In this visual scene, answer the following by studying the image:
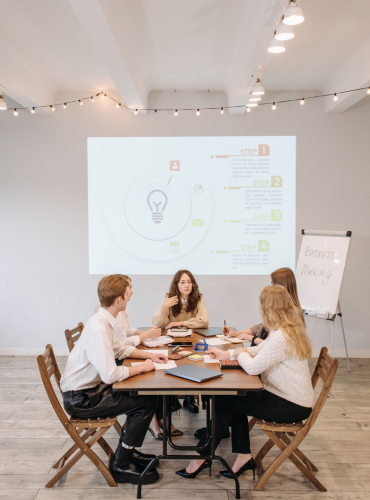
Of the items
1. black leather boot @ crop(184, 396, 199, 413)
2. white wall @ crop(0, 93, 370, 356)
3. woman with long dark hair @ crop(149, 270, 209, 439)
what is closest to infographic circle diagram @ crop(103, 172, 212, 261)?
white wall @ crop(0, 93, 370, 356)

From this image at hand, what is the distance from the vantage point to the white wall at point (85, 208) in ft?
15.8

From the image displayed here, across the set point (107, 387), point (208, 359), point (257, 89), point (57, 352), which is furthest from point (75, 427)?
point (257, 89)

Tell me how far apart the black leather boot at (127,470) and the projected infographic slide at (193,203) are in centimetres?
268

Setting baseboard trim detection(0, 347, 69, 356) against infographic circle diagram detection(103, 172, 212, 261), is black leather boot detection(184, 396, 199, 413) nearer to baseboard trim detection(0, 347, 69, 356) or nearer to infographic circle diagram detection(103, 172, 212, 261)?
infographic circle diagram detection(103, 172, 212, 261)

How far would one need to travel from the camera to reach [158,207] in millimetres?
4848

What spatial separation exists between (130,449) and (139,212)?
3.04 m

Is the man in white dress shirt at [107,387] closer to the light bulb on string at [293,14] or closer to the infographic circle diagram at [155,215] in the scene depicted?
the light bulb on string at [293,14]

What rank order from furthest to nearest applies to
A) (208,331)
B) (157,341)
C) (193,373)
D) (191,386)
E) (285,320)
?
(208,331) < (157,341) < (285,320) < (193,373) < (191,386)

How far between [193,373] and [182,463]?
85 centimetres

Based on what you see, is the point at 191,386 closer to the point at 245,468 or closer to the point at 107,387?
the point at 107,387

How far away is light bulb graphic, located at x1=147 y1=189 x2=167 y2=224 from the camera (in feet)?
15.9

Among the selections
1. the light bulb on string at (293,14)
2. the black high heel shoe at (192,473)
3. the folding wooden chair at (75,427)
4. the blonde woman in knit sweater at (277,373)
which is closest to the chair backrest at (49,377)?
the folding wooden chair at (75,427)

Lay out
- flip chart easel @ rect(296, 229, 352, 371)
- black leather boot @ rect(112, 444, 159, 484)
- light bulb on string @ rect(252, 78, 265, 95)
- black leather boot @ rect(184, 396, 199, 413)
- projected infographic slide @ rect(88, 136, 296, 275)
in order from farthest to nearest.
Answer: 1. projected infographic slide @ rect(88, 136, 296, 275)
2. flip chart easel @ rect(296, 229, 352, 371)
3. light bulb on string @ rect(252, 78, 265, 95)
4. black leather boot @ rect(184, 396, 199, 413)
5. black leather boot @ rect(112, 444, 159, 484)

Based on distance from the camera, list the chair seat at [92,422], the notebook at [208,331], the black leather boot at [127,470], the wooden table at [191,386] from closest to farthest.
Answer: the wooden table at [191,386], the chair seat at [92,422], the black leather boot at [127,470], the notebook at [208,331]
